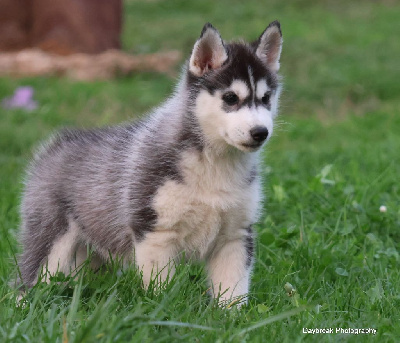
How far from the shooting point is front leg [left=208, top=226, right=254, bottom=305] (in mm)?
4199

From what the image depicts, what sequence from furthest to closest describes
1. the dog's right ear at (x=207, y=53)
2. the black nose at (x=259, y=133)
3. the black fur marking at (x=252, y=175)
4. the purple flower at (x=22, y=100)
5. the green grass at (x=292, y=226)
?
the purple flower at (x=22, y=100) → the black fur marking at (x=252, y=175) → the dog's right ear at (x=207, y=53) → the black nose at (x=259, y=133) → the green grass at (x=292, y=226)

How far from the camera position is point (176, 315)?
11.5 feet

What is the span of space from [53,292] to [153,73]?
355 inches

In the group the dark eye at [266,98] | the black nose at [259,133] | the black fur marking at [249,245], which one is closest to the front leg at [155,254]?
the black fur marking at [249,245]

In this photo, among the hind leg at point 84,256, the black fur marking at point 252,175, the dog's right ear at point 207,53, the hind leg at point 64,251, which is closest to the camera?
the dog's right ear at point 207,53

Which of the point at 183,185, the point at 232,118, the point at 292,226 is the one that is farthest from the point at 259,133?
the point at 292,226

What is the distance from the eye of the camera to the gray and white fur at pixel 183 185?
13.4ft

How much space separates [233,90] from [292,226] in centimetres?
139

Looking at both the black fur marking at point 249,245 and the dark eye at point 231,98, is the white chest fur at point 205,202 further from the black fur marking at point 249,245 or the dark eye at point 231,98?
the dark eye at point 231,98

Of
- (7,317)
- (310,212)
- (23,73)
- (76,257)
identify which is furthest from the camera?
(23,73)

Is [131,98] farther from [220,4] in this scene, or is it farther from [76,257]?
[220,4]

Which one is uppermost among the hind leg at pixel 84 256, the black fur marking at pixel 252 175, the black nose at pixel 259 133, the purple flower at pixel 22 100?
the black nose at pixel 259 133

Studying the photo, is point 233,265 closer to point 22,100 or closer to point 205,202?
point 205,202

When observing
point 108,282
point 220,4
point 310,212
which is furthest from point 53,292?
point 220,4
